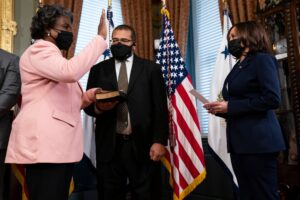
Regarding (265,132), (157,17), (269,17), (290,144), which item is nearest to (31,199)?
(265,132)

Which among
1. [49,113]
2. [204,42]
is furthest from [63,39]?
[204,42]

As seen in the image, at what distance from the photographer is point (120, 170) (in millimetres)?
2154

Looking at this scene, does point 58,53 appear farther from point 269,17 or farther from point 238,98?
point 269,17

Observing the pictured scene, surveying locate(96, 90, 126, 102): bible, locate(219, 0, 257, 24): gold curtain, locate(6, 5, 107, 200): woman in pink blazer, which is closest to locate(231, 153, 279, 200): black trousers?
locate(96, 90, 126, 102): bible

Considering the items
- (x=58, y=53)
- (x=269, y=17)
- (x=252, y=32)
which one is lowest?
(x=58, y=53)

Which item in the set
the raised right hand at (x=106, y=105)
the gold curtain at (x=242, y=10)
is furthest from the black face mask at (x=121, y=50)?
the gold curtain at (x=242, y=10)

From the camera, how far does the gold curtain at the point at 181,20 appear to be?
4.12 meters

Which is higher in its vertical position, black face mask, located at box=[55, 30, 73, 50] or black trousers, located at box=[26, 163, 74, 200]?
black face mask, located at box=[55, 30, 73, 50]

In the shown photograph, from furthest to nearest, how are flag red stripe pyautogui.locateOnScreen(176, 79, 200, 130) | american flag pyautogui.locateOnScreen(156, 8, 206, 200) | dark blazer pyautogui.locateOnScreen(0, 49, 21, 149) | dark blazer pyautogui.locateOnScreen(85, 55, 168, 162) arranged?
1. flag red stripe pyautogui.locateOnScreen(176, 79, 200, 130)
2. american flag pyautogui.locateOnScreen(156, 8, 206, 200)
3. dark blazer pyautogui.locateOnScreen(0, 49, 21, 149)
4. dark blazer pyautogui.locateOnScreen(85, 55, 168, 162)

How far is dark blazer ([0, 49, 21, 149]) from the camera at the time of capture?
2.26 metres

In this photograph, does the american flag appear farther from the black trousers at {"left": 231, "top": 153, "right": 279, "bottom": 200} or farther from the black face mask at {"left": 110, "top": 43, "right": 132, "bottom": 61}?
the black trousers at {"left": 231, "top": 153, "right": 279, "bottom": 200}

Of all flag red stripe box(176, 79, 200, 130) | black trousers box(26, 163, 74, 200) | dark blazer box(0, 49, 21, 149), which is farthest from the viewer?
flag red stripe box(176, 79, 200, 130)

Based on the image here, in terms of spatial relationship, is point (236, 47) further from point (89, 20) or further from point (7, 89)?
point (89, 20)

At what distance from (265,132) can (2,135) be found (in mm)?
1785
